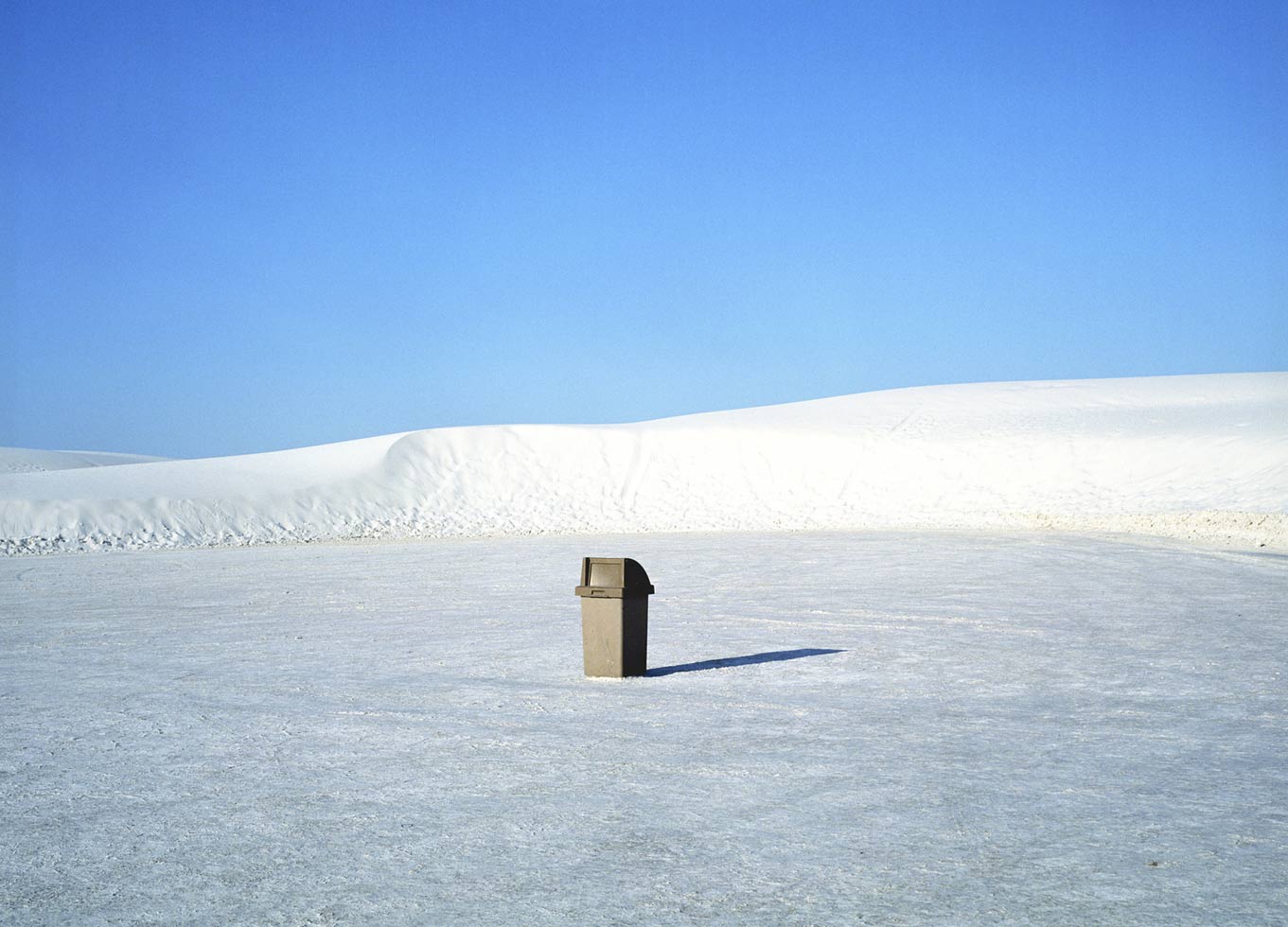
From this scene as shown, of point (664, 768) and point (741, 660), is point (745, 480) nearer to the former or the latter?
point (741, 660)

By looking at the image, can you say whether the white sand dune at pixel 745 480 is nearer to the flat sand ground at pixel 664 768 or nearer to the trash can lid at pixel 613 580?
the flat sand ground at pixel 664 768

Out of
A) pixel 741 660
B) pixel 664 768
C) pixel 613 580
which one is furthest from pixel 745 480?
pixel 664 768

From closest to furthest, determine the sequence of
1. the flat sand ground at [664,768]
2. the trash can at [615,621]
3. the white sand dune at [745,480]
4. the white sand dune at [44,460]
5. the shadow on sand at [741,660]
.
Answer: the flat sand ground at [664,768] < the trash can at [615,621] < the shadow on sand at [741,660] < the white sand dune at [745,480] < the white sand dune at [44,460]

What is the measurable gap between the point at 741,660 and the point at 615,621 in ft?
4.89

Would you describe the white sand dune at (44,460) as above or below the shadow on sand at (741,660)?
above

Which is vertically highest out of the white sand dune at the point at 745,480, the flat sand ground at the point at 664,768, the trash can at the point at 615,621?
the white sand dune at the point at 745,480

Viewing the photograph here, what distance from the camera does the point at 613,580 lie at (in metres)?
9.25

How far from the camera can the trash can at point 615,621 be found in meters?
9.05

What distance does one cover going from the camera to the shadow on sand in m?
9.59

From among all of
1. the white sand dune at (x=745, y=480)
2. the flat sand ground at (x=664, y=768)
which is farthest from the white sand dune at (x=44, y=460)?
the flat sand ground at (x=664, y=768)

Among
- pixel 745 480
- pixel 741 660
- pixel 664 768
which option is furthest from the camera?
pixel 745 480

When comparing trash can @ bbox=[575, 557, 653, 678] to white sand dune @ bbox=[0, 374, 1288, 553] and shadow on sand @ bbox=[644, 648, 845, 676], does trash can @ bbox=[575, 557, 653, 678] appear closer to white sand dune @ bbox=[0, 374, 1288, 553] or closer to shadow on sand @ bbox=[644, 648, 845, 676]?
shadow on sand @ bbox=[644, 648, 845, 676]

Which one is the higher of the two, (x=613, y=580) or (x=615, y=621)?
(x=613, y=580)

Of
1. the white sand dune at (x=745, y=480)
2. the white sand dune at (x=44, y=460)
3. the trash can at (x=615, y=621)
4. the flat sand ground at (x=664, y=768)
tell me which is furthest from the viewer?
the white sand dune at (x=44, y=460)
